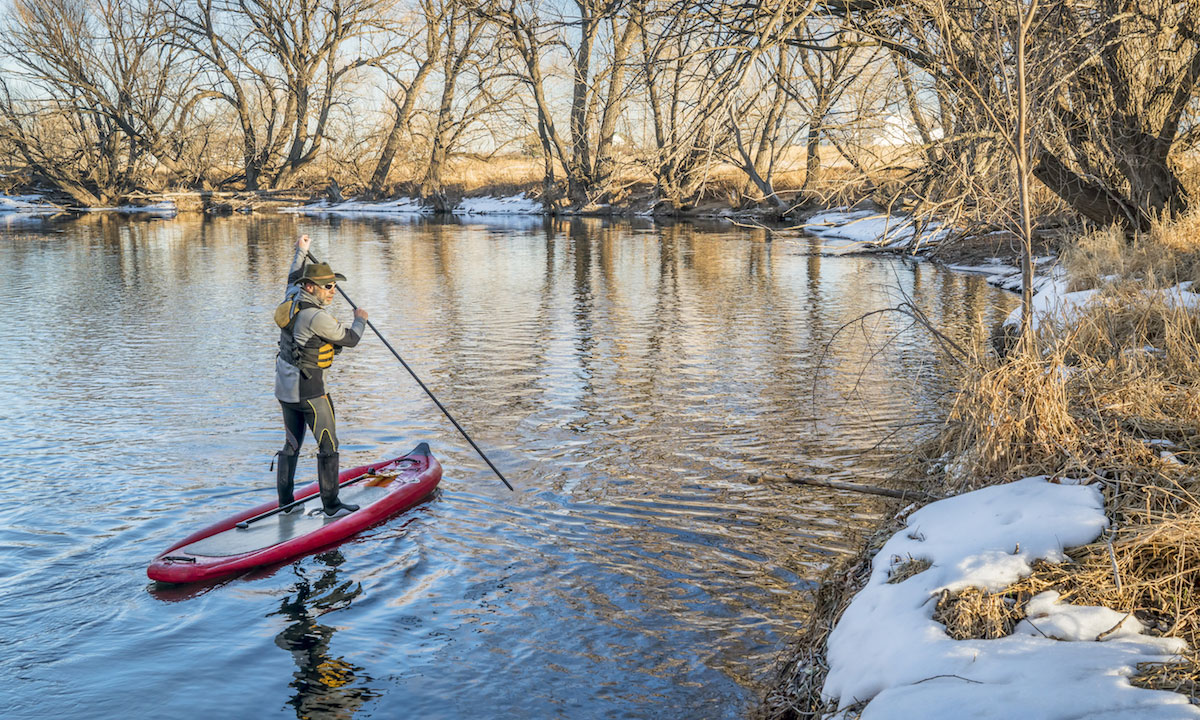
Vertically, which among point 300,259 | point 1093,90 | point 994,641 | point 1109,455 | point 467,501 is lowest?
point 467,501

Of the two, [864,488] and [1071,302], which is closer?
[864,488]

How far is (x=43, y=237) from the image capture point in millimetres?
33344

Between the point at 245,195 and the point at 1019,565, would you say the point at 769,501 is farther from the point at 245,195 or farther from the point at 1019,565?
the point at 245,195

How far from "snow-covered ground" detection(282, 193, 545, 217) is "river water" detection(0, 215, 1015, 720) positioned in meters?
33.4

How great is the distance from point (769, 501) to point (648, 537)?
124 cm

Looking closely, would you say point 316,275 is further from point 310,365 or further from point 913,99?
point 913,99

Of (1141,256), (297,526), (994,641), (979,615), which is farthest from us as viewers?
(1141,256)

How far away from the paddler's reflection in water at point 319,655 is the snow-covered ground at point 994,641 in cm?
257

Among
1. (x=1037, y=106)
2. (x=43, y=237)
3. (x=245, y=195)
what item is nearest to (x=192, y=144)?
(x=245, y=195)

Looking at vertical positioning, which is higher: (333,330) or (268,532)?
(333,330)

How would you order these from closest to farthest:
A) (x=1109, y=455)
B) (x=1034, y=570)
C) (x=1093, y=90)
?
(x=1034, y=570)
(x=1109, y=455)
(x=1093, y=90)

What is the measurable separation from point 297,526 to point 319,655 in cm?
177

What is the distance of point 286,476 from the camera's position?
7418mm

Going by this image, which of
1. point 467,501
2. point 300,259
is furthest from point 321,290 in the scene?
point 467,501
